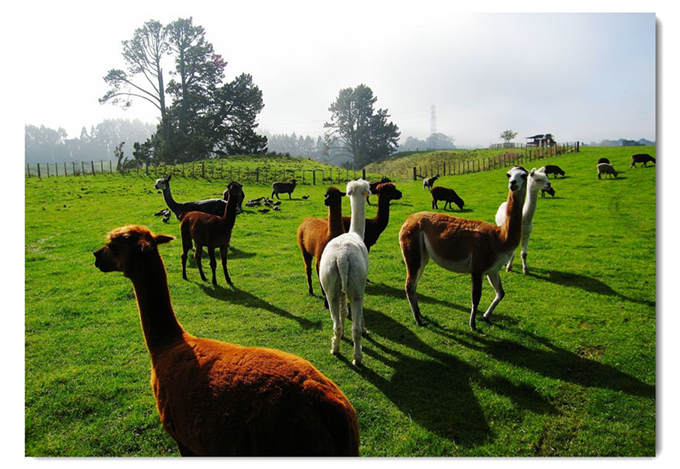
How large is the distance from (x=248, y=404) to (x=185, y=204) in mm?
6997

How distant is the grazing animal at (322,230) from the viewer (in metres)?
4.60

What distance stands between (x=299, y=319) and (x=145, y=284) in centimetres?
257

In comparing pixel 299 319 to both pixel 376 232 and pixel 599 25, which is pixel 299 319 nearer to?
pixel 376 232

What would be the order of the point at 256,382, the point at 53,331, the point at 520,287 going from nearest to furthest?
the point at 256,382, the point at 53,331, the point at 520,287

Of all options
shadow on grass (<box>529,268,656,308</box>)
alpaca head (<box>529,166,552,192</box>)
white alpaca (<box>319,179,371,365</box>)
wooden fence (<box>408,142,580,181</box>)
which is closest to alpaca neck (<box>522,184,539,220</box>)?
alpaca head (<box>529,166,552,192</box>)

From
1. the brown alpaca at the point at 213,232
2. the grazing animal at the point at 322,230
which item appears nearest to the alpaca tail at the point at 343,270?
the grazing animal at the point at 322,230

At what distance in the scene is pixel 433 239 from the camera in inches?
175

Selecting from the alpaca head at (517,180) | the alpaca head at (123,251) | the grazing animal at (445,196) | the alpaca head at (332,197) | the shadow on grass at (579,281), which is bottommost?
the shadow on grass at (579,281)

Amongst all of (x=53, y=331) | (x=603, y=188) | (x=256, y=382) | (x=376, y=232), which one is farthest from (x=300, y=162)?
(x=256, y=382)

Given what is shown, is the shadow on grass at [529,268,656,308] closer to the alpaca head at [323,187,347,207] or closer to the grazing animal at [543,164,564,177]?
the alpaca head at [323,187,347,207]

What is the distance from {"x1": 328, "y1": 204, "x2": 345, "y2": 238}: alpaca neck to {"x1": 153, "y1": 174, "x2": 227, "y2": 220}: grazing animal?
13.8 feet

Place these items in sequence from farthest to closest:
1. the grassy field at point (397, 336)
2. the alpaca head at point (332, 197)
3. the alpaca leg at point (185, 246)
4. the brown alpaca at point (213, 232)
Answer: the alpaca leg at point (185, 246) < the brown alpaca at point (213, 232) < the alpaca head at point (332, 197) < the grassy field at point (397, 336)

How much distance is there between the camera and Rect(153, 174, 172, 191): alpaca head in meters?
7.27

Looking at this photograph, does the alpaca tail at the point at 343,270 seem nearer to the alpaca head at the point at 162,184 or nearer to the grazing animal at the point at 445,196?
the alpaca head at the point at 162,184
